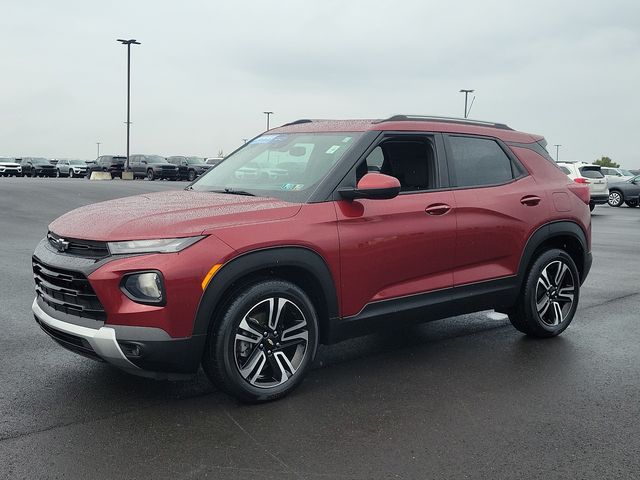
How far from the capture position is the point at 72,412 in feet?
12.9

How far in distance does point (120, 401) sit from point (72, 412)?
30 centimetres

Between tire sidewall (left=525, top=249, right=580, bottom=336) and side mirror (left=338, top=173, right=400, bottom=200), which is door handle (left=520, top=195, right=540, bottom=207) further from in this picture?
side mirror (left=338, top=173, right=400, bottom=200)

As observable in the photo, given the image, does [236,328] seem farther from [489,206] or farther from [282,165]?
[489,206]

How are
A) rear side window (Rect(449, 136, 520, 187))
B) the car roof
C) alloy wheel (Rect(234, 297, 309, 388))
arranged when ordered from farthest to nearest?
rear side window (Rect(449, 136, 520, 187)) → the car roof → alloy wheel (Rect(234, 297, 309, 388))

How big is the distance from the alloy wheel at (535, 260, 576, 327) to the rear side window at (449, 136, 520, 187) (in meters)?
0.91

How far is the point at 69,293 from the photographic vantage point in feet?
12.6

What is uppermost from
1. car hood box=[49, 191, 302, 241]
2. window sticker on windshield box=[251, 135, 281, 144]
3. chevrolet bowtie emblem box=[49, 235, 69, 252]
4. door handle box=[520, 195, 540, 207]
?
window sticker on windshield box=[251, 135, 281, 144]

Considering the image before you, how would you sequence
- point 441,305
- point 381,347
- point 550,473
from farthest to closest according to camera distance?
point 381,347
point 441,305
point 550,473

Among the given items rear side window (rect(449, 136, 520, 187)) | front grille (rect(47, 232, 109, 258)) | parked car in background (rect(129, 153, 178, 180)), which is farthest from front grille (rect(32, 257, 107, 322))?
parked car in background (rect(129, 153, 178, 180))

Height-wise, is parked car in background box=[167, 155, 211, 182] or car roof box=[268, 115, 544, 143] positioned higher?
car roof box=[268, 115, 544, 143]

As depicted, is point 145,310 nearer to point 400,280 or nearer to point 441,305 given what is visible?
point 400,280

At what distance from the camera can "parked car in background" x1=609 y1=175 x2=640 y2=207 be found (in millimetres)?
29047

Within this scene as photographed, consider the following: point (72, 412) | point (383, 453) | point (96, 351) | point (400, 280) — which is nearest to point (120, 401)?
point (72, 412)

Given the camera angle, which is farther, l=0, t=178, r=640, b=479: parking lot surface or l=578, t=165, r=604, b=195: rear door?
l=578, t=165, r=604, b=195: rear door
